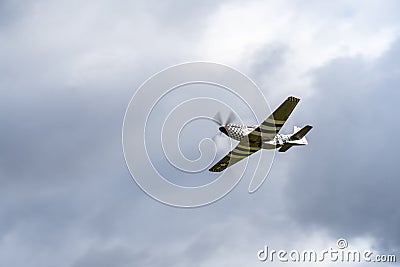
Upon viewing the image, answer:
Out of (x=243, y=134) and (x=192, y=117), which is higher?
(x=243, y=134)

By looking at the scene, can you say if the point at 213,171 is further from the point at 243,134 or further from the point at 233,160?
the point at 243,134

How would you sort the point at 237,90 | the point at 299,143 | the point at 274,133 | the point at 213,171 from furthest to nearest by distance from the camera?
the point at 213,171
the point at 299,143
the point at 274,133
the point at 237,90

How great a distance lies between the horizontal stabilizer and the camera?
4028 inches

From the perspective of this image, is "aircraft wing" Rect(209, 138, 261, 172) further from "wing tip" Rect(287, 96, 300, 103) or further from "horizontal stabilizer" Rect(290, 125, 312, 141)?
"wing tip" Rect(287, 96, 300, 103)

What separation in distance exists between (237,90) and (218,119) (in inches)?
822

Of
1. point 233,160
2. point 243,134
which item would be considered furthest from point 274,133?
point 233,160

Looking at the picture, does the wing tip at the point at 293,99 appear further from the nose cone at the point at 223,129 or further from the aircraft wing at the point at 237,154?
the nose cone at the point at 223,129

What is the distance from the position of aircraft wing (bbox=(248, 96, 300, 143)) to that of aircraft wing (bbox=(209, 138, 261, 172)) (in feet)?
6.36

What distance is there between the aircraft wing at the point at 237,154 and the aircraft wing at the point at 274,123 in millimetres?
1938

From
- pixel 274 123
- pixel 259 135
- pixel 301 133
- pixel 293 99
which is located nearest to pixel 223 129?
pixel 259 135

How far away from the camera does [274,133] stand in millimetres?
104312

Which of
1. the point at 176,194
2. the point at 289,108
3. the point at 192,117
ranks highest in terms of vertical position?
the point at 289,108

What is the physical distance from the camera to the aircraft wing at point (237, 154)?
109000mm

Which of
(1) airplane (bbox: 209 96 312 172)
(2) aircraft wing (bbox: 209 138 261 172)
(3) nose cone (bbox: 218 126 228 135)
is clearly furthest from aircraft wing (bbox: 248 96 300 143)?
(3) nose cone (bbox: 218 126 228 135)
